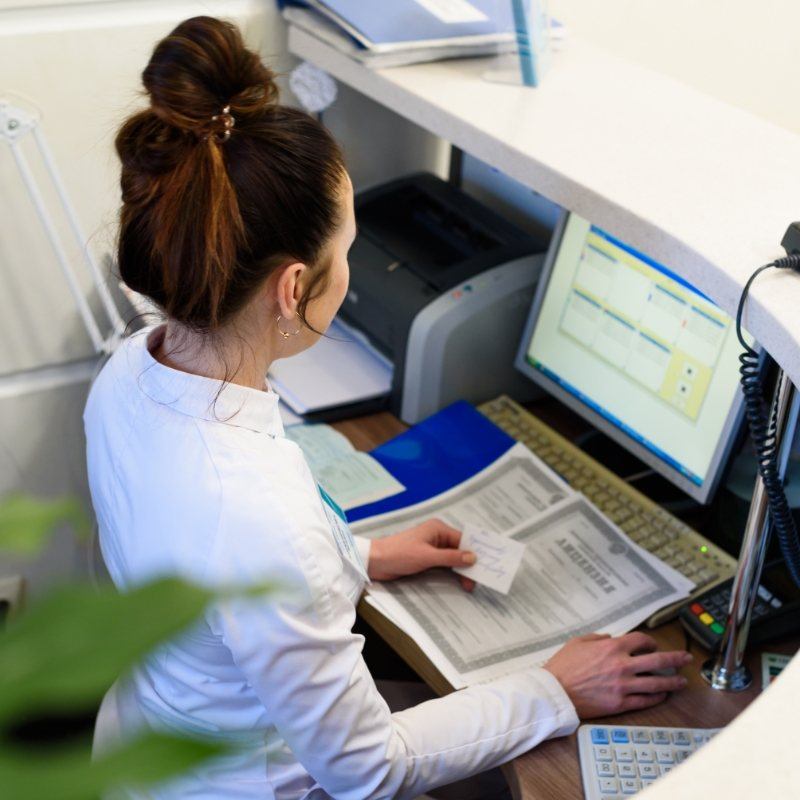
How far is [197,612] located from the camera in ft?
0.74

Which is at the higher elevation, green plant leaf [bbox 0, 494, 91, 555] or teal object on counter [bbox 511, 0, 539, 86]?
green plant leaf [bbox 0, 494, 91, 555]

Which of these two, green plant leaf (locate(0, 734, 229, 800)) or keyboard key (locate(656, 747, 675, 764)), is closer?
green plant leaf (locate(0, 734, 229, 800))

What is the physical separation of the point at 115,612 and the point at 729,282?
33.5 inches

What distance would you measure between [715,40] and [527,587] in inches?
48.7

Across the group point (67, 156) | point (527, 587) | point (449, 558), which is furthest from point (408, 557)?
point (67, 156)

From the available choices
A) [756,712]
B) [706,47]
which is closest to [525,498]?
[756,712]

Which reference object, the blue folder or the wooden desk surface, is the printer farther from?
the wooden desk surface

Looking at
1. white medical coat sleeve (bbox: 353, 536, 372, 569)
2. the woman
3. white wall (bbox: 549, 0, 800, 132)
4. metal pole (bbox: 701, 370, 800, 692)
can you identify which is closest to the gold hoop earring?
the woman

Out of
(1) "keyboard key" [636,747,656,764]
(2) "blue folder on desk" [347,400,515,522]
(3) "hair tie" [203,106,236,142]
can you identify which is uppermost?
(3) "hair tie" [203,106,236,142]

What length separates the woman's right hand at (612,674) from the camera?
1.12m

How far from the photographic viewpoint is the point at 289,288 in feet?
3.16

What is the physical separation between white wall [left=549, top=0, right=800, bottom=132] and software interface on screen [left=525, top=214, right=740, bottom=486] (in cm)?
61

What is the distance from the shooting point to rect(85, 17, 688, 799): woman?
90 cm

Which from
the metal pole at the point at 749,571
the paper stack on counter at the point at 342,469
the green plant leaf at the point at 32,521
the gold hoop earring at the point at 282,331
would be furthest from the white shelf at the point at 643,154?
the green plant leaf at the point at 32,521
